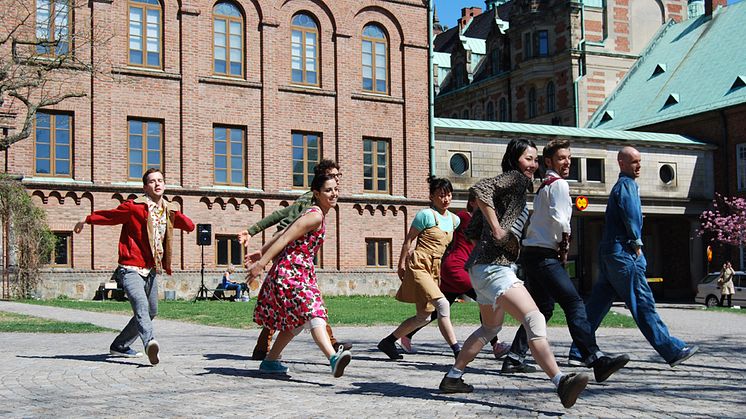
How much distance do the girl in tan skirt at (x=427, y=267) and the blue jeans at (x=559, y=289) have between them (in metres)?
1.65

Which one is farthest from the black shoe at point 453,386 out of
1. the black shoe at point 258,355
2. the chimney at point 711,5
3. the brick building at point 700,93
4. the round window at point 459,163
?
the chimney at point 711,5

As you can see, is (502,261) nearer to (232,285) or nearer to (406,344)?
(406,344)

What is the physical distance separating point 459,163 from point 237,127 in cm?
922

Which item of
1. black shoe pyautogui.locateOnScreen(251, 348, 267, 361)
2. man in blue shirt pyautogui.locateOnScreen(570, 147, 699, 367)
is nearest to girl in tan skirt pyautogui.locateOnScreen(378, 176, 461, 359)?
black shoe pyautogui.locateOnScreen(251, 348, 267, 361)

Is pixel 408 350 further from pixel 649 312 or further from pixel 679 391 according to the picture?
pixel 679 391

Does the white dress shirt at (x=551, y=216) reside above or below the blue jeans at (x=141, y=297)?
above

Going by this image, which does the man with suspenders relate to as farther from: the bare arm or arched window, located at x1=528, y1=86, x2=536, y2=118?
arched window, located at x1=528, y1=86, x2=536, y2=118

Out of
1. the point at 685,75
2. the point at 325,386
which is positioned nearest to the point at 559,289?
the point at 325,386

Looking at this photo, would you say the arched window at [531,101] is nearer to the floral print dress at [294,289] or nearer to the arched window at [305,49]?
the arched window at [305,49]

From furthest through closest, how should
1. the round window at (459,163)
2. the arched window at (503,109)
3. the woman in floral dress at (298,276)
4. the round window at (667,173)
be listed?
the arched window at (503,109), the round window at (667,173), the round window at (459,163), the woman in floral dress at (298,276)

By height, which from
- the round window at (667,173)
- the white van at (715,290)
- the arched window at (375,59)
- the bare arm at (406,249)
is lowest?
the white van at (715,290)

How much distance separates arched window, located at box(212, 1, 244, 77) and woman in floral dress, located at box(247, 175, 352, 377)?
2628 cm

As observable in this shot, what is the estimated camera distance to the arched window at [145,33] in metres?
32.1

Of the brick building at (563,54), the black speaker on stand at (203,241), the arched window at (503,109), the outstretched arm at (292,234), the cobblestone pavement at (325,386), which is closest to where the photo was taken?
the cobblestone pavement at (325,386)
